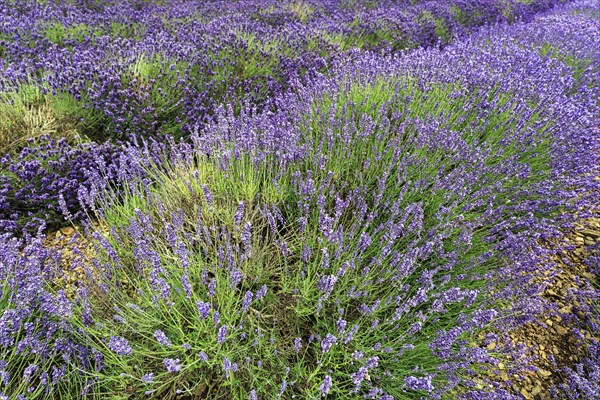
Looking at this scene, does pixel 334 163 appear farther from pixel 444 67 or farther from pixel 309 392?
pixel 444 67

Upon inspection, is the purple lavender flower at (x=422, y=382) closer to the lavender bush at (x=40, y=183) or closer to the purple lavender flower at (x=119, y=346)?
the purple lavender flower at (x=119, y=346)

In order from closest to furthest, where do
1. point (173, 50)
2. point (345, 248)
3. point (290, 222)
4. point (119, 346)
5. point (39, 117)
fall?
point (119, 346) < point (345, 248) < point (290, 222) < point (39, 117) < point (173, 50)

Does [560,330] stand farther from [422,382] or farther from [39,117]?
[39,117]

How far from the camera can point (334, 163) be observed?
2.36m

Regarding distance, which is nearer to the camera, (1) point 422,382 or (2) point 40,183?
(1) point 422,382

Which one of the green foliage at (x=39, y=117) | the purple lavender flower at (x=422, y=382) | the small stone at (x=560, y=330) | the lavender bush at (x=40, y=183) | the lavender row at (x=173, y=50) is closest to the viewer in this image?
the purple lavender flower at (x=422, y=382)

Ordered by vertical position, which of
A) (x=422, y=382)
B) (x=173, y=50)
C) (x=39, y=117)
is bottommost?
(x=422, y=382)

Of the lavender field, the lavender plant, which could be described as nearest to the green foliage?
the lavender field

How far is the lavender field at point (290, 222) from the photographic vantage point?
5.19 feet

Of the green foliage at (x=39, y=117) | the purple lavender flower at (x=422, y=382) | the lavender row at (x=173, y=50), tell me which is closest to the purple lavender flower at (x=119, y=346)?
the purple lavender flower at (x=422, y=382)

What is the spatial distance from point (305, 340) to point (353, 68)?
266 centimetres

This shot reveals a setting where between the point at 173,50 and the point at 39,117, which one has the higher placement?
the point at 173,50

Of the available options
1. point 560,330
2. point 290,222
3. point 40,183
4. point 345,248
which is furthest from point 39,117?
point 560,330

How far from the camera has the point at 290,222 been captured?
216cm
